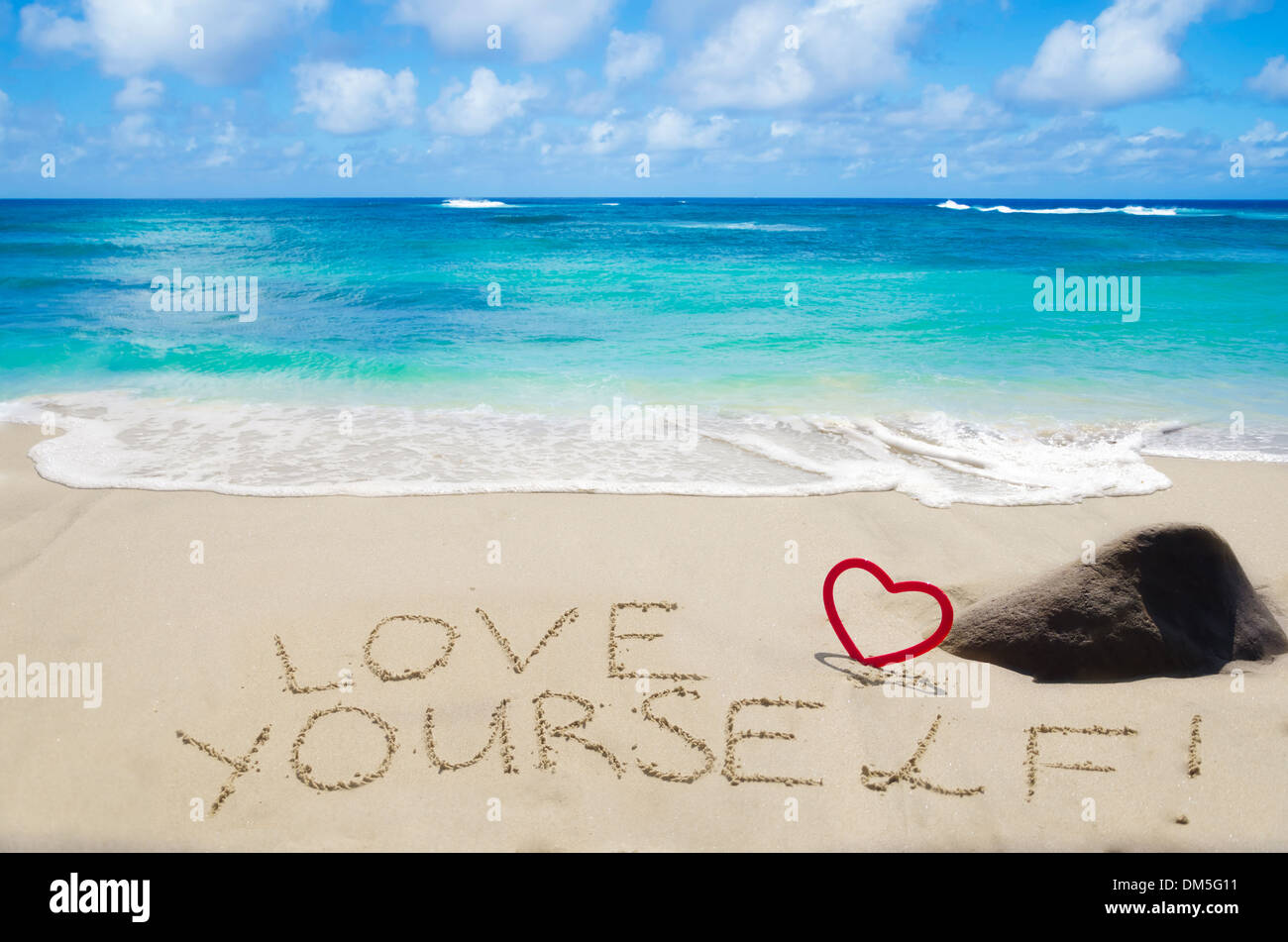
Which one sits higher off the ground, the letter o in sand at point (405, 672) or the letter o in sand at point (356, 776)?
the letter o in sand at point (405, 672)

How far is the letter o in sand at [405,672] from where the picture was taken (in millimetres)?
4062

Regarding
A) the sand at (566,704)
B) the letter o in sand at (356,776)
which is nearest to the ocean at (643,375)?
the sand at (566,704)

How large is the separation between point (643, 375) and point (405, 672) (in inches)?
300

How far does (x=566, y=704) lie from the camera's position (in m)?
3.89

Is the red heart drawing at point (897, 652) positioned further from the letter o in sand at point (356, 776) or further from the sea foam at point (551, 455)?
the letter o in sand at point (356, 776)

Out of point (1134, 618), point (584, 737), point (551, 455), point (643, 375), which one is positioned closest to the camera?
point (584, 737)

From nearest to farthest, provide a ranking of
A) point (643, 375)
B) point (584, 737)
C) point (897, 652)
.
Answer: point (584, 737) < point (897, 652) < point (643, 375)

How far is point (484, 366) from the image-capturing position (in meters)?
11.6

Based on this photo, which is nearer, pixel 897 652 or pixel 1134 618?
pixel 1134 618

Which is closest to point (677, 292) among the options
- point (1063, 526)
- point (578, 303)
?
point (578, 303)

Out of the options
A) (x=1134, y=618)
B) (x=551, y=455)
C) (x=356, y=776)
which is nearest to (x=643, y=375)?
(x=551, y=455)

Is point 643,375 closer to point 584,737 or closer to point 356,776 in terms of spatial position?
point 584,737

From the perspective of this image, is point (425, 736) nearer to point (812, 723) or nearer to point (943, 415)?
point (812, 723)

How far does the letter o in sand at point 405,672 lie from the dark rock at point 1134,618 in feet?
9.08
